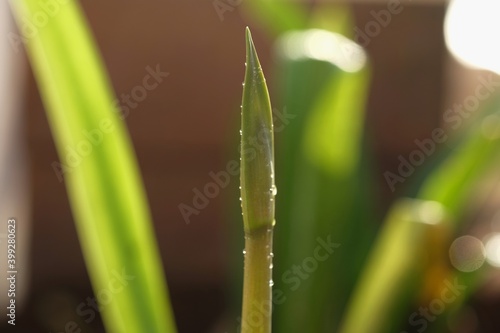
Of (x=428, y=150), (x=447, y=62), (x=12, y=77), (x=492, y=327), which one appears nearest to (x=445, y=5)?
(x=447, y=62)

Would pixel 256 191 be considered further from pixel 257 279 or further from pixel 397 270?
pixel 397 270

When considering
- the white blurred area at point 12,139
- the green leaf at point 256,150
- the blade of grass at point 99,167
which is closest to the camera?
the green leaf at point 256,150

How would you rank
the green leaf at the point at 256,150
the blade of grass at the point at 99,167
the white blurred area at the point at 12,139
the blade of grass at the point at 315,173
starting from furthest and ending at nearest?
1. the white blurred area at the point at 12,139
2. the blade of grass at the point at 315,173
3. the blade of grass at the point at 99,167
4. the green leaf at the point at 256,150

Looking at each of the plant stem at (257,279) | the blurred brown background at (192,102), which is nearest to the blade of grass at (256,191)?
the plant stem at (257,279)

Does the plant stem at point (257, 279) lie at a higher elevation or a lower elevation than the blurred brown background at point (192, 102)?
lower

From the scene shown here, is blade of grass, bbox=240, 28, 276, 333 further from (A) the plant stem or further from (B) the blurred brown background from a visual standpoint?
(B) the blurred brown background

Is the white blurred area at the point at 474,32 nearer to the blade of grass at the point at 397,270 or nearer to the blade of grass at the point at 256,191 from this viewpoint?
the blade of grass at the point at 397,270

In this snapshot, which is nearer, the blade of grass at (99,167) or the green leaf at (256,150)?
the green leaf at (256,150)

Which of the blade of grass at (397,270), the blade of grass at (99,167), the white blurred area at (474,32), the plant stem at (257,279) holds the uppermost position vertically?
the white blurred area at (474,32)
